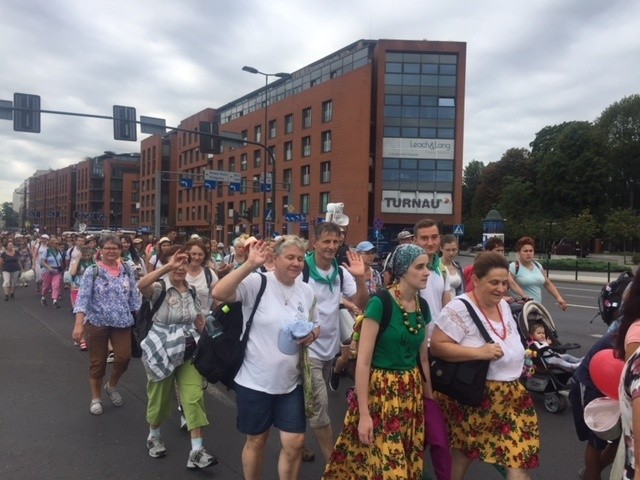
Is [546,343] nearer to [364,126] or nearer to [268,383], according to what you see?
[268,383]

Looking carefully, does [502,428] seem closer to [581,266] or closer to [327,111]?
[581,266]

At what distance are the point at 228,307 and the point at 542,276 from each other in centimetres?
478

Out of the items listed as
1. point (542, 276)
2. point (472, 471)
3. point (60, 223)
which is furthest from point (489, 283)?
point (60, 223)

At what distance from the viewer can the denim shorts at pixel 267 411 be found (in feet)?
10.00

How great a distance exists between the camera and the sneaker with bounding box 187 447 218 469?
147 inches

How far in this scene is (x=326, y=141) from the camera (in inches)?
1697

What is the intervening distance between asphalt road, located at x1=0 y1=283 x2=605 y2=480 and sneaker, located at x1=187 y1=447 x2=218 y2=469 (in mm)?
65

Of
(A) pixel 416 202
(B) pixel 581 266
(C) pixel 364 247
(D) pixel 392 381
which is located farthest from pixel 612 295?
(A) pixel 416 202

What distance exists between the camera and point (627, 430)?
6.10 ft

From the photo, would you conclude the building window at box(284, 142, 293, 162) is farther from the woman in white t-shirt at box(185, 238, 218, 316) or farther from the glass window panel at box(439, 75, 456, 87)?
the woman in white t-shirt at box(185, 238, 218, 316)

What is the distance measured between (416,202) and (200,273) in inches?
1408

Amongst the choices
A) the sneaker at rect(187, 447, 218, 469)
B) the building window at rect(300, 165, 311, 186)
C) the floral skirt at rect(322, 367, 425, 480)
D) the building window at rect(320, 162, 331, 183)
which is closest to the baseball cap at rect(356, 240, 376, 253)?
the floral skirt at rect(322, 367, 425, 480)

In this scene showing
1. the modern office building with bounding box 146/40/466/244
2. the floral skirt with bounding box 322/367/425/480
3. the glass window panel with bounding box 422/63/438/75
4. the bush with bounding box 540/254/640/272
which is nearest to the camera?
the floral skirt with bounding box 322/367/425/480

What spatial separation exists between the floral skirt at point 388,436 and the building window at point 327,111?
4121 cm
